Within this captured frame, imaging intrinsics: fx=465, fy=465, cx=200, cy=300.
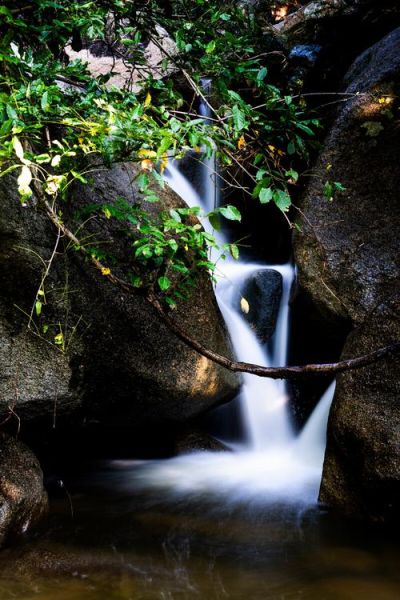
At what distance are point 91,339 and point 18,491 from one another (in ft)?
3.92

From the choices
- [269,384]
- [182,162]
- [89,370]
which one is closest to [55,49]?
[89,370]

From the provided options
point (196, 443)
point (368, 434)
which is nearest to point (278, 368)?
point (368, 434)

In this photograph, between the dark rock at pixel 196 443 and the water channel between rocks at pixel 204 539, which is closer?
the water channel between rocks at pixel 204 539

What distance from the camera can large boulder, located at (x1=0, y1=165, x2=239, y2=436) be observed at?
3336mm

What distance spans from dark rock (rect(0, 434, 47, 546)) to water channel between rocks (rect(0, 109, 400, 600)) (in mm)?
134

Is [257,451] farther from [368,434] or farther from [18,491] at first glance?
[18,491]

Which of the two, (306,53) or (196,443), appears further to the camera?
(306,53)

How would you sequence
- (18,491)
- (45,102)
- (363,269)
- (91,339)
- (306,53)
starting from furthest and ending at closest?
1. (306,53)
2. (363,269)
3. (91,339)
4. (18,491)
5. (45,102)

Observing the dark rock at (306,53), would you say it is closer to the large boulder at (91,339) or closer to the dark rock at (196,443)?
the large boulder at (91,339)

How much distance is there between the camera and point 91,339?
372 cm

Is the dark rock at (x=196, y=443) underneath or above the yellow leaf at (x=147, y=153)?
underneath

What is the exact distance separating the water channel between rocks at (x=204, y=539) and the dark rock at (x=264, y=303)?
1139mm

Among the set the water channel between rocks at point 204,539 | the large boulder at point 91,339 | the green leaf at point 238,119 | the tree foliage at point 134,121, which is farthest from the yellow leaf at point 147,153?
the water channel between rocks at point 204,539

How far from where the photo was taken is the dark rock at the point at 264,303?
239 inches
